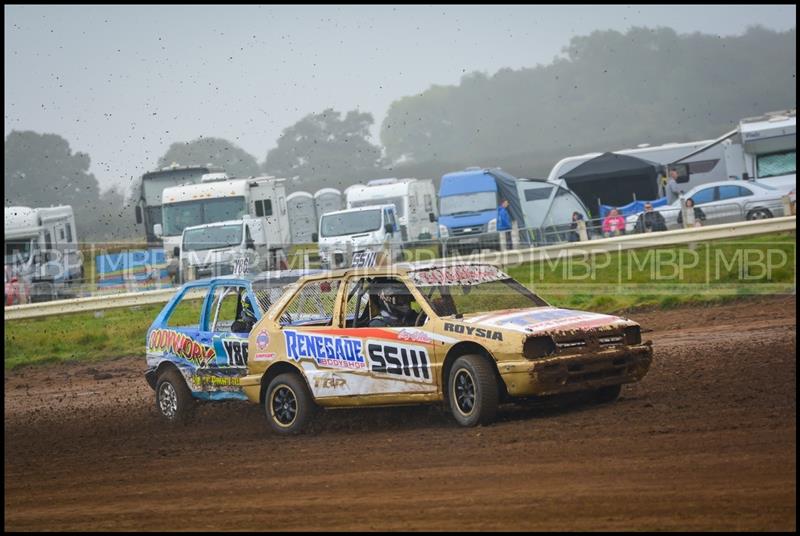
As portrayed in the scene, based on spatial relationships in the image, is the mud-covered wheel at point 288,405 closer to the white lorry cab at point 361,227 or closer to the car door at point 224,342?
the car door at point 224,342

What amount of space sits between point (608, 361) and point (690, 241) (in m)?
11.1

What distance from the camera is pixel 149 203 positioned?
33.1 meters

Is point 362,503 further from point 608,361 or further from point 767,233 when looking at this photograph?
point 767,233

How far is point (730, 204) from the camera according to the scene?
2569 centimetres

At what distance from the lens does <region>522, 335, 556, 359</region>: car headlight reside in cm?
821

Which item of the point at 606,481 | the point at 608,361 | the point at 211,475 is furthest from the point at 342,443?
the point at 606,481

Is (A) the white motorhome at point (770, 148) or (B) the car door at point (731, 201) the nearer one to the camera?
(B) the car door at point (731, 201)

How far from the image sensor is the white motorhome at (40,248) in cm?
2769

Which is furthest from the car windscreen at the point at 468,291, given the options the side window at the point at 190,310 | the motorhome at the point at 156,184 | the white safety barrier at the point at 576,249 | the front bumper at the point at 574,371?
the motorhome at the point at 156,184

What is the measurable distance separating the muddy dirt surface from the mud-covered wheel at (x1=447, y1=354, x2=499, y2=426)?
0.48ft

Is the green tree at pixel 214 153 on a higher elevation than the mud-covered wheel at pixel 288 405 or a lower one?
higher

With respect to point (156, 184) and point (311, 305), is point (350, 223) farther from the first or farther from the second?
point (311, 305)

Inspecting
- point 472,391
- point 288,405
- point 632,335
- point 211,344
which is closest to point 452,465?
point 472,391

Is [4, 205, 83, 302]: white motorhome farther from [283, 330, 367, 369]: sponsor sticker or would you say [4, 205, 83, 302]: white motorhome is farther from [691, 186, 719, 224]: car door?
[283, 330, 367, 369]: sponsor sticker
